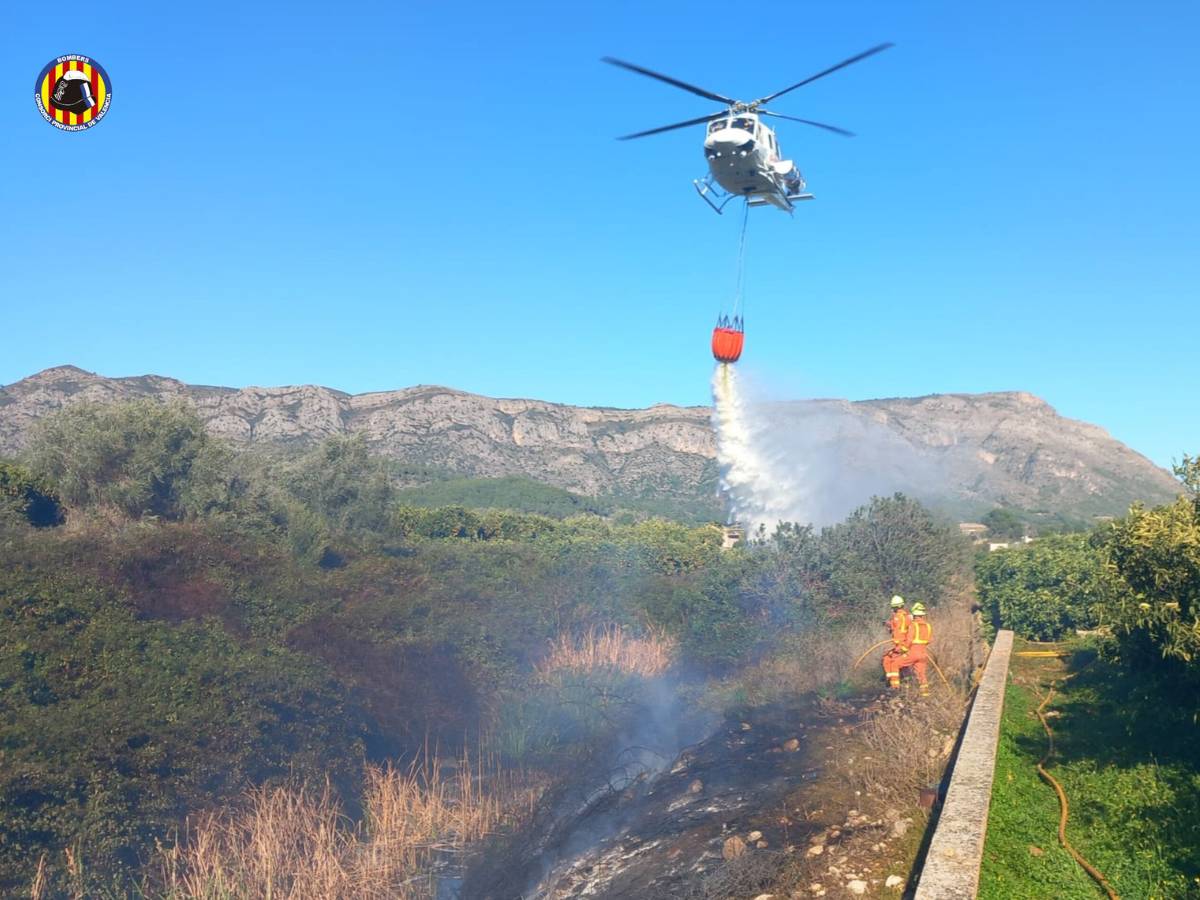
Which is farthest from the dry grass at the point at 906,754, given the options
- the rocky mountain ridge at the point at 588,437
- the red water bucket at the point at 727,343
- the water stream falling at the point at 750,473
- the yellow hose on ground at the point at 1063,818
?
the rocky mountain ridge at the point at 588,437

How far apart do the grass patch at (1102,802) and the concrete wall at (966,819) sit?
19 centimetres

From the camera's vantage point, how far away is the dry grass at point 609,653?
2467cm

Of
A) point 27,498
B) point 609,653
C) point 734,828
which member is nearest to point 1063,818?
point 734,828

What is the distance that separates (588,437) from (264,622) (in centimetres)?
13520

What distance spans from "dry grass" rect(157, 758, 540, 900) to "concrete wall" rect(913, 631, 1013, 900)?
7891 mm

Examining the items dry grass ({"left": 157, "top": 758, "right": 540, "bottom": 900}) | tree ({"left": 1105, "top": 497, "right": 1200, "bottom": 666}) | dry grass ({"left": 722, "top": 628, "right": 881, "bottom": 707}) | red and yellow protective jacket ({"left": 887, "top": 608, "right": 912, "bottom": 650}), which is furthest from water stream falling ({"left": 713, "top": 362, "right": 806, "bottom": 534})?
tree ({"left": 1105, "top": 497, "right": 1200, "bottom": 666})

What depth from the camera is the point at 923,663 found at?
55.8 ft

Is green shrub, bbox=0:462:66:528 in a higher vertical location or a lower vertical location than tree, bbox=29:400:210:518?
lower

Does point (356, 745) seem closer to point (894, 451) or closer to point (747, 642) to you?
point (747, 642)

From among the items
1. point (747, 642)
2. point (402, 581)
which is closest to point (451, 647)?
point (402, 581)

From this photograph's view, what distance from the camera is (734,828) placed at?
12203 mm

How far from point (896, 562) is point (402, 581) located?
14.5m

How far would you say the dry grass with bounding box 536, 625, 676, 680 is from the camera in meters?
24.7

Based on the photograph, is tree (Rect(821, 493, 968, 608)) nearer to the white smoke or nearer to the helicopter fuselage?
the white smoke
